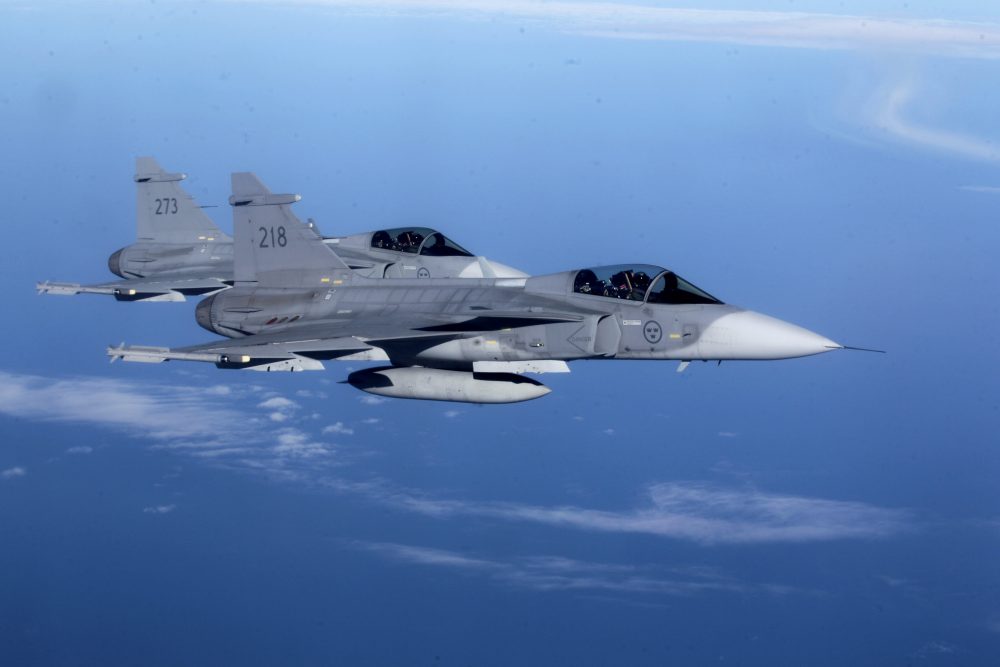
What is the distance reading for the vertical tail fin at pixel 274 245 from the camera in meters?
26.5

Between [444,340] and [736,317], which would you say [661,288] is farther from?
[444,340]

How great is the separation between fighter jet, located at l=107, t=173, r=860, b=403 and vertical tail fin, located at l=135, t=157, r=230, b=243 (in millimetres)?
10646

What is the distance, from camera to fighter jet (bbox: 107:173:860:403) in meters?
22.7

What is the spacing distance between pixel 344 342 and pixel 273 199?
183 inches

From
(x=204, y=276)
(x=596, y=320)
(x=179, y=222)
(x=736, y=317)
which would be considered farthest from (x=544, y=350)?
(x=179, y=222)

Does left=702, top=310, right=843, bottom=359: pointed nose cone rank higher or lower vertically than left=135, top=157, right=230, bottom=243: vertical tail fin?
lower

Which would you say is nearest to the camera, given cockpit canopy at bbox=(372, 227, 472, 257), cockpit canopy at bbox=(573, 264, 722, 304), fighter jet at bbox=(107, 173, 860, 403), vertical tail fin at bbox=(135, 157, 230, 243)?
fighter jet at bbox=(107, 173, 860, 403)

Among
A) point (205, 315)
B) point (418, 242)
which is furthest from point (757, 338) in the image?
point (205, 315)

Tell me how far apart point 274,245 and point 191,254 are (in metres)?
9.49

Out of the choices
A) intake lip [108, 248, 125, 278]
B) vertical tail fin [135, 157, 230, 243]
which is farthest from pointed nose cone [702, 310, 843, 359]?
intake lip [108, 248, 125, 278]

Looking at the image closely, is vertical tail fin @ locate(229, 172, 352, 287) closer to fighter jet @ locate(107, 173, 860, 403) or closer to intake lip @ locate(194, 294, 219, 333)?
fighter jet @ locate(107, 173, 860, 403)

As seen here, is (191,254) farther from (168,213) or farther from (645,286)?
(645,286)

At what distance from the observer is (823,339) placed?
22.4 meters

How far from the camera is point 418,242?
30750mm
